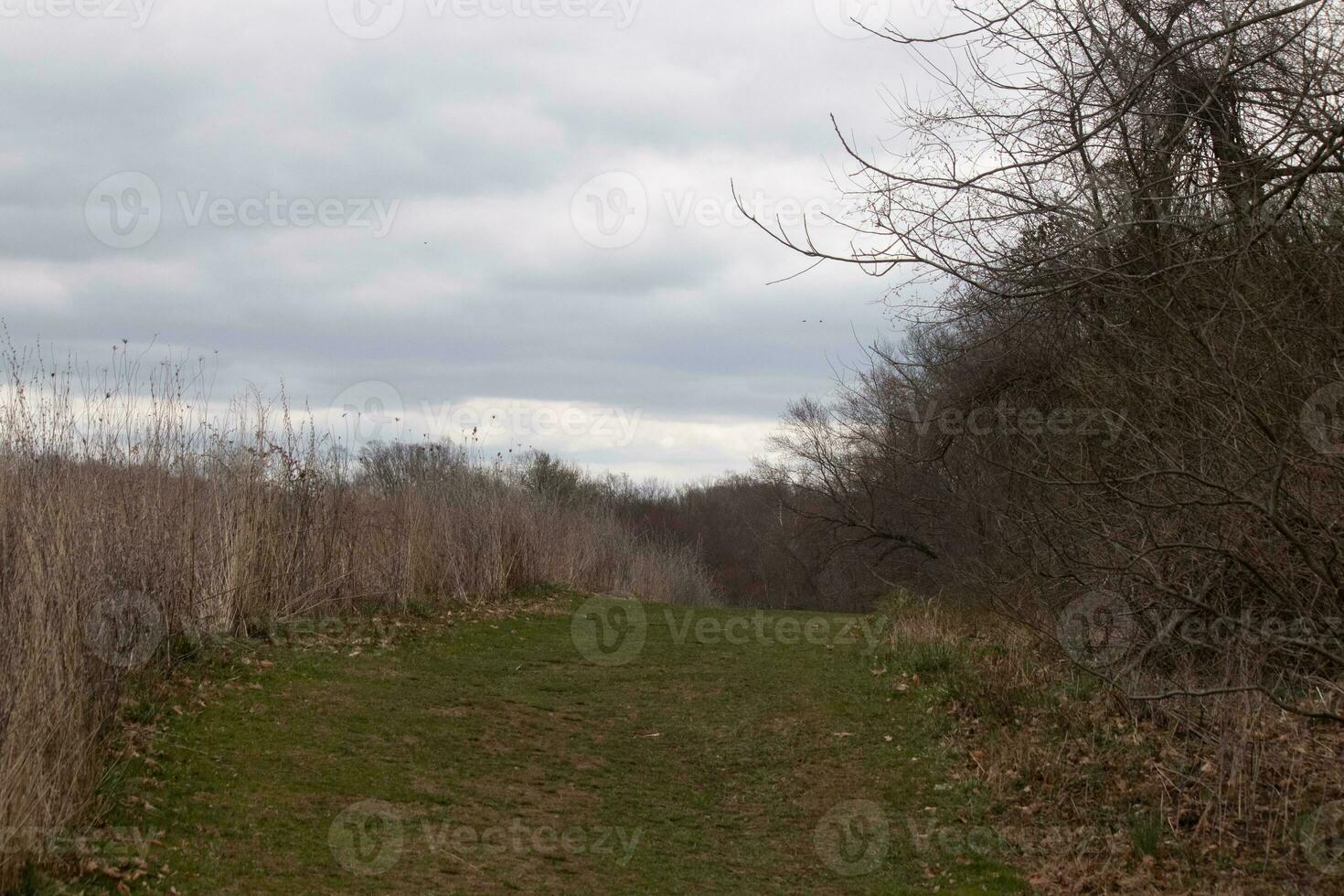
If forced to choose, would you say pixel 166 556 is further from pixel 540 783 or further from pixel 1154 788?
pixel 1154 788

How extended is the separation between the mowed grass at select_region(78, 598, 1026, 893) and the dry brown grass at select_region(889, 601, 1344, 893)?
0.43 metres

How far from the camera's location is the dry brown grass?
6004 millimetres

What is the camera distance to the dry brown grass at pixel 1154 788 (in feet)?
19.7

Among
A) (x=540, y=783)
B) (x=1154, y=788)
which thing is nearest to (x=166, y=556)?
(x=540, y=783)

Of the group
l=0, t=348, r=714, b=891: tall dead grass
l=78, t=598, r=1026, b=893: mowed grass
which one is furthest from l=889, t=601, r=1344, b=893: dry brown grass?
l=0, t=348, r=714, b=891: tall dead grass

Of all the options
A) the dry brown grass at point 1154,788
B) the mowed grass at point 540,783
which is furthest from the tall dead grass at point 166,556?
the dry brown grass at point 1154,788

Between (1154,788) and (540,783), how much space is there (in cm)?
435

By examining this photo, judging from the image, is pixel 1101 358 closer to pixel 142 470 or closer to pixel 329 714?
pixel 329 714

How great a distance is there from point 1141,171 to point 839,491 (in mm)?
23228

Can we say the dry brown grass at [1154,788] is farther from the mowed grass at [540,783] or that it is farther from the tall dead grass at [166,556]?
the tall dead grass at [166,556]

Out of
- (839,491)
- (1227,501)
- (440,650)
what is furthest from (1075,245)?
(839,491)

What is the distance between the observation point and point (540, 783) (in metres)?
8.29

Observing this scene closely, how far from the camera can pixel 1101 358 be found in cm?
909

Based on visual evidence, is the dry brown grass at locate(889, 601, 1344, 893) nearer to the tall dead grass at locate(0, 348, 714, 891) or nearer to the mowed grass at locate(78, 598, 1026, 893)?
the mowed grass at locate(78, 598, 1026, 893)
